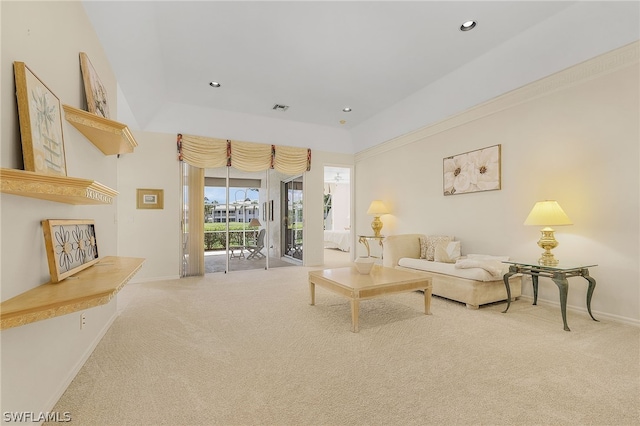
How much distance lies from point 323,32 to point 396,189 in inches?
139

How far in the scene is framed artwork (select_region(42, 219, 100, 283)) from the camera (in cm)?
173

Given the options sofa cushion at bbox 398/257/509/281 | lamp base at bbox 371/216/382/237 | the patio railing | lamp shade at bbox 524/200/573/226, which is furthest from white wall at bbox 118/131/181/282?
lamp shade at bbox 524/200/573/226

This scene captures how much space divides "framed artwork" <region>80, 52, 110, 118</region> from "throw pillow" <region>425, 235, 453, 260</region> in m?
4.64

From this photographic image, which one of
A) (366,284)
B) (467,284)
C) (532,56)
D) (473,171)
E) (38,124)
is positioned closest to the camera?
(38,124)

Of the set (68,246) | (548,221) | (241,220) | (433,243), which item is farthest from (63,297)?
(241,220)

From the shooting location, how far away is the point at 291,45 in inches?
160

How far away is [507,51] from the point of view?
4098 millimetres

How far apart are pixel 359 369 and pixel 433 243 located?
3.25 meters

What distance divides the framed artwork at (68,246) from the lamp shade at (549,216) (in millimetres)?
4262

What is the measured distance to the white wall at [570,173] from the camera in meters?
3.19

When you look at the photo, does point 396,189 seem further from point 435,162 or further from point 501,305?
point 501,305

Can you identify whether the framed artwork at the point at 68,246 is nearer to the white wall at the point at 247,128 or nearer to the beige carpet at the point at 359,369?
the beige carpet at the point at 359,369

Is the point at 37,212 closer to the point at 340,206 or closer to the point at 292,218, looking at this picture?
the point at 292,218

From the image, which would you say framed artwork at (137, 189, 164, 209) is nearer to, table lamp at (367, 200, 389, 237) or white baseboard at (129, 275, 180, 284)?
→ white baseboard at (129, 275, 180, 284)
